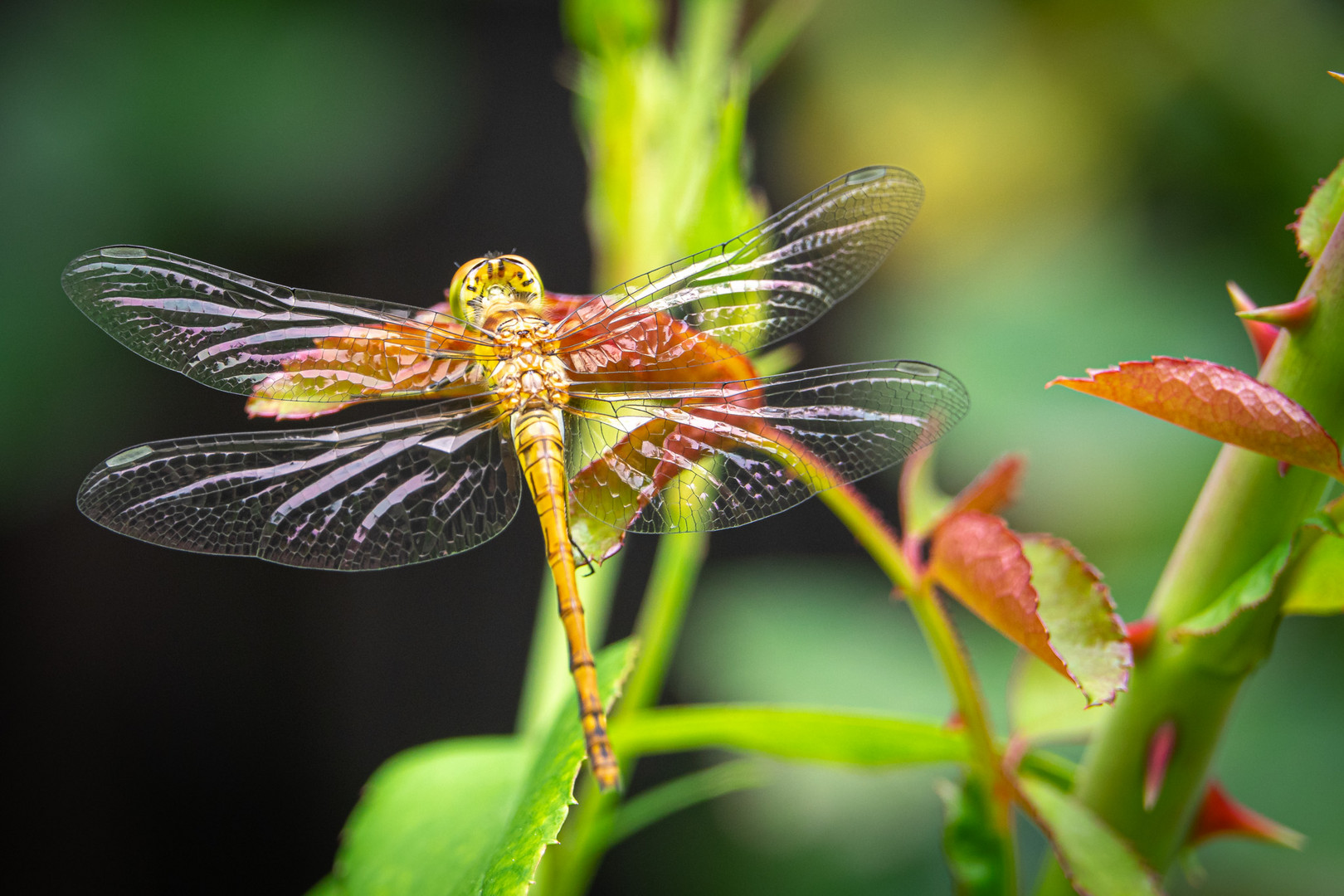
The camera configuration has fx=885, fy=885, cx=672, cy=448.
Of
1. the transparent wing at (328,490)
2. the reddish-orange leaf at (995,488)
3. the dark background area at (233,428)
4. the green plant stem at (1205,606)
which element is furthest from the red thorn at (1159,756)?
the dark background area at (233,428)

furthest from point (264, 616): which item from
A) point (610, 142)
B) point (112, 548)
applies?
point (610, 142)

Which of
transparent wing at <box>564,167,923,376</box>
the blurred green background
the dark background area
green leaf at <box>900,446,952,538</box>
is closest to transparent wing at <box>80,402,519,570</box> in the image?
transparent wing at <box>564,167,923,376</box>

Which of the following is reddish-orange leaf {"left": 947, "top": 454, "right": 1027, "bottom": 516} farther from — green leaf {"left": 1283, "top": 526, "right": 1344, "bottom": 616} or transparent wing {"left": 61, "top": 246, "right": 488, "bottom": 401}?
transparent wing {"left": 61, "top": 246, "right": 488, "bottom": 401}

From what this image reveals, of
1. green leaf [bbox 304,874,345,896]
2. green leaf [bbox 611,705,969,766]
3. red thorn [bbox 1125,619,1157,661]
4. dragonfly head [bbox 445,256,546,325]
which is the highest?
dragonfly head [bbox 445,256,546,325]

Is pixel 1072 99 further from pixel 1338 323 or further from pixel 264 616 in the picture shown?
pixel 264 616

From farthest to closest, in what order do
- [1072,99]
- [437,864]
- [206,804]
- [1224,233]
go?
[206,804] → [1072,99] → [1224,233] → [437,864]

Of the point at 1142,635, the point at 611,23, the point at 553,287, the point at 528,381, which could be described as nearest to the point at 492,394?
the point at 528,381
